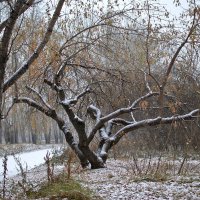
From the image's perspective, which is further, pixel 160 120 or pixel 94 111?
pixel 94 111

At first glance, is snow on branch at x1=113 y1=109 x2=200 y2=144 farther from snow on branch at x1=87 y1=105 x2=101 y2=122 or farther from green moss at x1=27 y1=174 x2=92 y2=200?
green moss at x1=27 y1=174 x2=92 y2=200

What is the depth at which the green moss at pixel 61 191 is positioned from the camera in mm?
5734

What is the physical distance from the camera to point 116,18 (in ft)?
32.4

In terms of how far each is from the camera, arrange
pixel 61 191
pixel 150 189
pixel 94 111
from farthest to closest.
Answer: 1. pixel 94 111
2. pixel 150 189
3. pixel 61 191

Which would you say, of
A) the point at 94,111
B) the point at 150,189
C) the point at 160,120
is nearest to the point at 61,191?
the point at 150,189

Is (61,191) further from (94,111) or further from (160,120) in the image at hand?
(94,111)

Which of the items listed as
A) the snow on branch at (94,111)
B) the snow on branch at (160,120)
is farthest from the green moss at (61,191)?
the snow on branch at (94,111)

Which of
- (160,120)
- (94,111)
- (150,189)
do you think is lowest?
(150,189)

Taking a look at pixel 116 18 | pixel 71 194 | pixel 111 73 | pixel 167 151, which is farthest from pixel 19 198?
pixel 167 151

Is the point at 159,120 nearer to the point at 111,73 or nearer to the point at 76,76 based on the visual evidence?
the point at 111,73

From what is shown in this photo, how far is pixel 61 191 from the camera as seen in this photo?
245 inches

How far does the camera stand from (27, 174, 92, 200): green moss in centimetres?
573

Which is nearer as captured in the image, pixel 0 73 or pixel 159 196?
pixel 0 73

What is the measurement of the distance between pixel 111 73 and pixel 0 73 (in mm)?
6596
